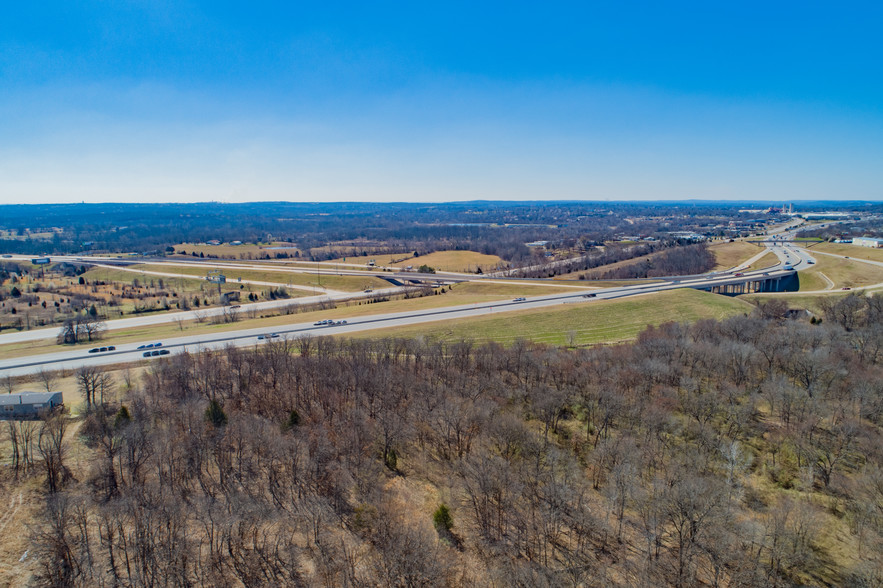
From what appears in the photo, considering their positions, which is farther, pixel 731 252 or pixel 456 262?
pixel 456 262

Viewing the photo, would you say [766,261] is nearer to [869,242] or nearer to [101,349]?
[869,242]

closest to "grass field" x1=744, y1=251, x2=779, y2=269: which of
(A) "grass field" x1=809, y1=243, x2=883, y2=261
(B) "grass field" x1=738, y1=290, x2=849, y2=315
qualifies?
(A) "grass field" x1=809, y1=243, x2=883, y2=261

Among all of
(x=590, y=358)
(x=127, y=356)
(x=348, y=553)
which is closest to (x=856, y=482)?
(x=590, y=358)

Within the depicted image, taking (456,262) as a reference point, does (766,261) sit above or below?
above

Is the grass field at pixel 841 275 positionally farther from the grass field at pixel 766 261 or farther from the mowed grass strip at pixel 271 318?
the mowed grass strip at pixel 271 318

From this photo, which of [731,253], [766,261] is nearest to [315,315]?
[766,261]

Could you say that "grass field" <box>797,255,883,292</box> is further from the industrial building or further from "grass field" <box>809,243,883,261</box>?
the industrial building

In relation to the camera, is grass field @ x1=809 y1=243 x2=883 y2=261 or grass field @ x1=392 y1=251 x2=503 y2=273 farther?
grass field @ x1=392 y1=251 x2=503 y2=273
